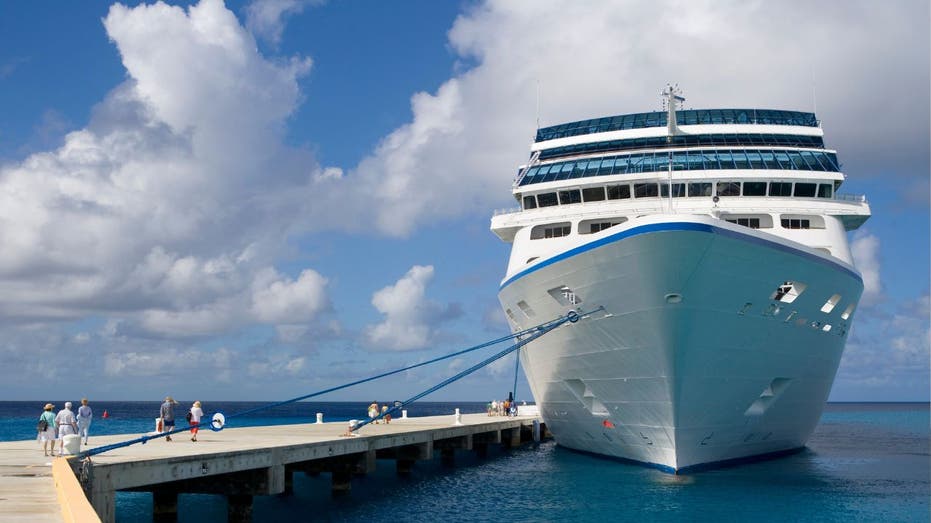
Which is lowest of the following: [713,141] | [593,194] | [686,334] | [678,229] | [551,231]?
[686,334]

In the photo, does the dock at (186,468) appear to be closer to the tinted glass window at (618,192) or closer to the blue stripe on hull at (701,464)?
the blue stripe on hull at (701,464)

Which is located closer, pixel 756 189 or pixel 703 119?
pixel 756 189

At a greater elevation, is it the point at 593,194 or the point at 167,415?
the point at 593,194

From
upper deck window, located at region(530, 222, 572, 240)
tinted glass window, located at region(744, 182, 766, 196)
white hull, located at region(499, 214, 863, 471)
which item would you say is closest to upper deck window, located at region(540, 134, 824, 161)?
tinted glass window, located at region(744, 182, 766, 196)

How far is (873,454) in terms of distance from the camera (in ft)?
135

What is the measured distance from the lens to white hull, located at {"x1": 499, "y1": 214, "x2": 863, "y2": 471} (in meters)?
20.9

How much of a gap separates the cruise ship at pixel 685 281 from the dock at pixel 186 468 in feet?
21.1

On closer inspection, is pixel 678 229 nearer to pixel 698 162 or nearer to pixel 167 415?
pixel 698 162

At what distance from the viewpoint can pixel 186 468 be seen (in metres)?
16.9

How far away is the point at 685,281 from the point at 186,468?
12.1 meters

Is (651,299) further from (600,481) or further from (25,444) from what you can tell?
(25,444)

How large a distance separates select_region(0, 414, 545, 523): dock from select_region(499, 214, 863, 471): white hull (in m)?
6.77

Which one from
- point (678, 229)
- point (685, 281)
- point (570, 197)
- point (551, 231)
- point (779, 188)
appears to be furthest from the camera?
point (570, 197)

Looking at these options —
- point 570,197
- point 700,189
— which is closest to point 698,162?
point 700,189
